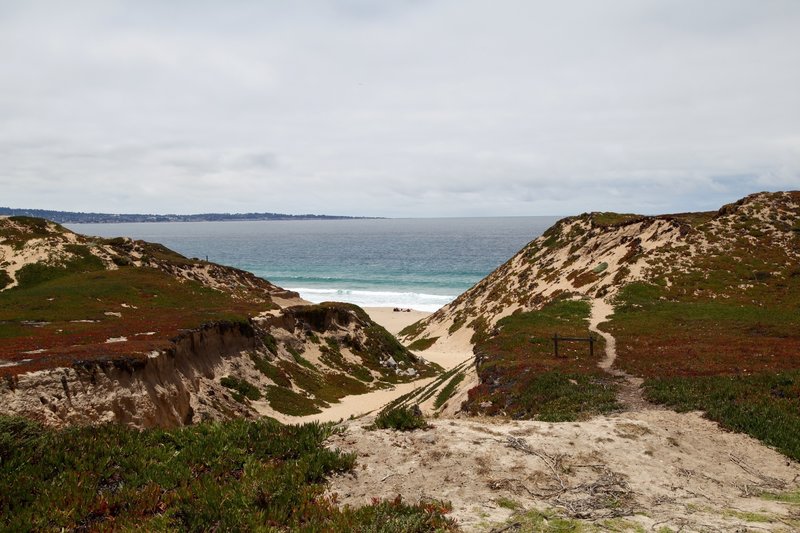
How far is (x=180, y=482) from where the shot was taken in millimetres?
9555

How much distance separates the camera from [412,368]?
5181 centimetres

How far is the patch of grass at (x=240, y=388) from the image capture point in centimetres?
3428

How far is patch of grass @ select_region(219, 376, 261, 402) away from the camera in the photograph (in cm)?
3428

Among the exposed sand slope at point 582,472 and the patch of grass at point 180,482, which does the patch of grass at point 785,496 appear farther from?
the patch of grass at point 180,482

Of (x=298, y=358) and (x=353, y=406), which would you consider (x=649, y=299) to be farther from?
(x=298, y=358)

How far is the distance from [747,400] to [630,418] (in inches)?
229

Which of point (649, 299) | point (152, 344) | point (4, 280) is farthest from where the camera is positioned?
point (4, 280)

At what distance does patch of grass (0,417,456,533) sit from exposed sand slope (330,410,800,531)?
35.9 inches

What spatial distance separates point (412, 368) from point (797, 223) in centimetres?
5368

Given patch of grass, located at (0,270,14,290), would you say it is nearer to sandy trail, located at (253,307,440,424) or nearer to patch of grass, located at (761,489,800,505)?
sandy trail, located at (253,307,440,424)

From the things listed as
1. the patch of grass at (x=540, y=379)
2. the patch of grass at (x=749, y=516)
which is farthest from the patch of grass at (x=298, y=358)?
the patch of grass at (x=749, y=516)

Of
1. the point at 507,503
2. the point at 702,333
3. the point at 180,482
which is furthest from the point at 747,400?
the point at 180,482

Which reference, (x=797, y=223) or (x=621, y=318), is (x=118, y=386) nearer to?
(x=621, y=318)

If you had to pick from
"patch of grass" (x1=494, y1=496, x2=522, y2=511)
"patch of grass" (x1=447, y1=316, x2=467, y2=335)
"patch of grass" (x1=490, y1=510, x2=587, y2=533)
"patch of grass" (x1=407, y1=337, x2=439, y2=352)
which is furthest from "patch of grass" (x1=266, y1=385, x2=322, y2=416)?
"patch of grass" (x1=447, y1=316, x2=467, y2=335)
